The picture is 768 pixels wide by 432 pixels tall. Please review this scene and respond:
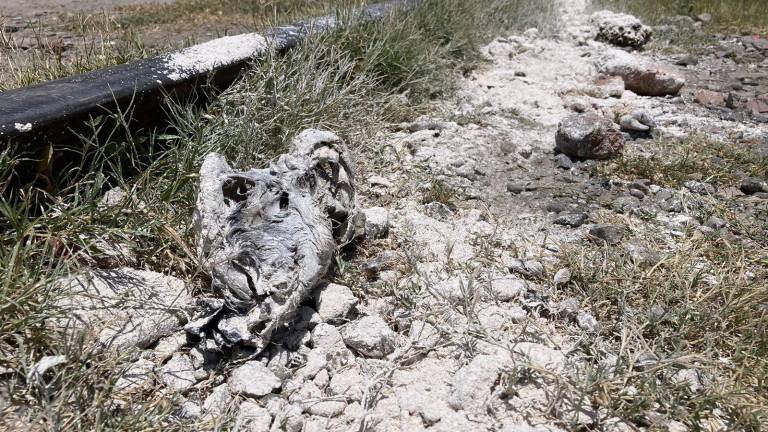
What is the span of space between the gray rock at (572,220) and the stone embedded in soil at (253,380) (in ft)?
5.08

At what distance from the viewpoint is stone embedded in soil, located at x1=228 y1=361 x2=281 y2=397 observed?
1.80 metres

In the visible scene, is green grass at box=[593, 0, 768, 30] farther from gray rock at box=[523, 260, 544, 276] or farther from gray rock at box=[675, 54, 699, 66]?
gray rock at box=[523, 260, 544, 276]

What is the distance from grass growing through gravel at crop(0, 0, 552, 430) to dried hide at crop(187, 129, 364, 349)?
202 mm

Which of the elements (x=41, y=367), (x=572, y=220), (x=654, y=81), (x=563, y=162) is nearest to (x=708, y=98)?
(x=654, y=81)

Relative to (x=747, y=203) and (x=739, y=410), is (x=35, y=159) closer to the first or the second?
(x=739, y=410)

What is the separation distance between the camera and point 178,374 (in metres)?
1.87

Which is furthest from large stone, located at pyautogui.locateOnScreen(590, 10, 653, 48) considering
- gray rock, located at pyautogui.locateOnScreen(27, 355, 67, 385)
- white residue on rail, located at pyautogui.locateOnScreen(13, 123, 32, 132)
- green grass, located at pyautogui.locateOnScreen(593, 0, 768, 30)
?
gray rock, located at pyautogui.locateOnScreen(27, 355, 67, 385)

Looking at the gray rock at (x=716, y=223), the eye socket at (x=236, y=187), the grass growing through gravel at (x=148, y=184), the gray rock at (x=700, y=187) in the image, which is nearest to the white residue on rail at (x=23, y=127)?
the grass growing through gravel at (x=148, y=184)

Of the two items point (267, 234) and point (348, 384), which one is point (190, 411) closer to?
point (348, 384)

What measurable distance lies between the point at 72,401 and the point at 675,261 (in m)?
2.11

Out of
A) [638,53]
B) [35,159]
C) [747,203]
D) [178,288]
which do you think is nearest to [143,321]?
[178,288]

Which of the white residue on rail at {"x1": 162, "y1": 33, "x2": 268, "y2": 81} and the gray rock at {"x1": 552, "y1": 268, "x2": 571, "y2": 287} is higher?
the white residue on rail at {"x1": 162, "y1": 33, "x2": 268, "y2": 81}

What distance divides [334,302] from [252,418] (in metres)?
0.54

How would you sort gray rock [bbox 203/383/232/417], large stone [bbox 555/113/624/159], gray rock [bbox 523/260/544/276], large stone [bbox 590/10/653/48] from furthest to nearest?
1. large stone [bbox 590/10/653/48]
2. large stone [bbox 555/113/624/159]
3. gray rock [bbox 523/260/544/276]
4. gray rock [bbox 203/383/232/417]
